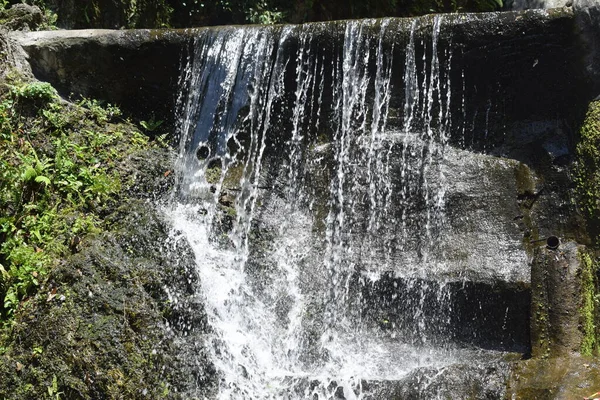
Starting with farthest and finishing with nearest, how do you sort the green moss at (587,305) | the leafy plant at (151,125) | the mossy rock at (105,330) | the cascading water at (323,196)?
the leafy plant at (151,125) → the cascading water at (323,196) → the green moss at (587,305) → the mossy rock at (105,330)

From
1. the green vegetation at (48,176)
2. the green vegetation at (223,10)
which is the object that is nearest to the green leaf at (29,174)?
the green vegetation at (48,176)

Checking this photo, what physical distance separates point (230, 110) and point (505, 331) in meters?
3.24

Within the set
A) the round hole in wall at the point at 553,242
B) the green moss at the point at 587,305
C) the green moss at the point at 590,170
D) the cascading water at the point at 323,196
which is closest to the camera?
the green moss at the point at 587,305

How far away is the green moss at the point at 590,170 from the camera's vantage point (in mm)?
5470

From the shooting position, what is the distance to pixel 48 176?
19.6ft

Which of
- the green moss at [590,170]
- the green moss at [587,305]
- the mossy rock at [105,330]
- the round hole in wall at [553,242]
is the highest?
the green moss at [590,170]

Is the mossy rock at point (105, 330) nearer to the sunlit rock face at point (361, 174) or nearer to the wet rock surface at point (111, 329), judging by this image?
the wet rock surface at point (111, 329)

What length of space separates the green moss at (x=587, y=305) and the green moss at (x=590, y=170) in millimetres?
335

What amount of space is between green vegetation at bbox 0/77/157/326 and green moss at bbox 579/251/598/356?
379 centimetres

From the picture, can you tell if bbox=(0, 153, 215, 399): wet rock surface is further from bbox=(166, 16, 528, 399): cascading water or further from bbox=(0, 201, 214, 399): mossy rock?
bbox=(166, 16, 528, 399): cascading water

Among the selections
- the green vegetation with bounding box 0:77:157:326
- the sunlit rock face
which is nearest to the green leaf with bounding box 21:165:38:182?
the green vegetation with bounding box 0:77:157:326

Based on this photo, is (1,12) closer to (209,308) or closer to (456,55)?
(209,308)

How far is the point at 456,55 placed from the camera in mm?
6023

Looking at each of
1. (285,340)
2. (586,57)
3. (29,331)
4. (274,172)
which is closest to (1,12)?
(274,172)
